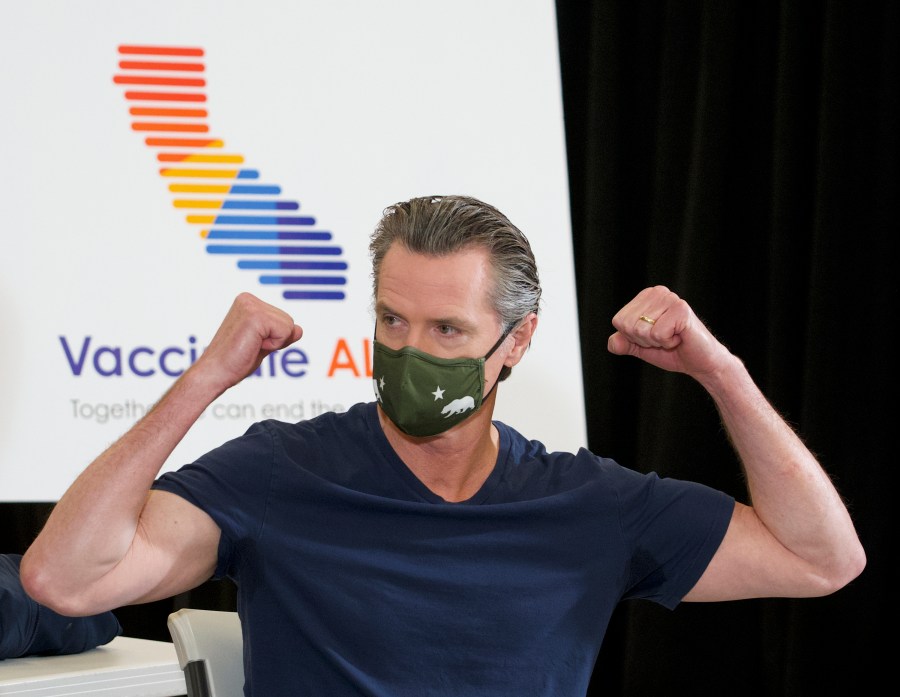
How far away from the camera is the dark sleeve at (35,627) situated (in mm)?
1839

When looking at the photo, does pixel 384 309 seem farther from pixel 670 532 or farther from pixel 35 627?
pixel 35 627

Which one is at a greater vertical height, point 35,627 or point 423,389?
point 423,389

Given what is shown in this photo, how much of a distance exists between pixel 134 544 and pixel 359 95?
4.38ft

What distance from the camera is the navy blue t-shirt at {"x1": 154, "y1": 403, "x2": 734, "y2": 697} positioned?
1.67 meters

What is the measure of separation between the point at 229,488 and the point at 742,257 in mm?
1928

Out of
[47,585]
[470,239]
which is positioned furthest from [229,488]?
[470,239]

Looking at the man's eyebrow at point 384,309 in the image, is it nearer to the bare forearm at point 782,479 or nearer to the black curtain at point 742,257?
the bare forearm at point 782,479

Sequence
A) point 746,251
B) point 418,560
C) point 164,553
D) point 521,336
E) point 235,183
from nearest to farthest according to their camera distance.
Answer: point 164,553, point 418,560, point 521,336, point 235,183, point 746,251

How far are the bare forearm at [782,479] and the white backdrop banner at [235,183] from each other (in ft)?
2.71

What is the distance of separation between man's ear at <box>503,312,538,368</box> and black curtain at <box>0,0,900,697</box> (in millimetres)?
1220

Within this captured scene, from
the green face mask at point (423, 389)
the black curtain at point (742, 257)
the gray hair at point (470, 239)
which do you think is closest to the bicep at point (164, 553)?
the green face mask at point (423, 389)

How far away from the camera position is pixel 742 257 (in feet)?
10.3

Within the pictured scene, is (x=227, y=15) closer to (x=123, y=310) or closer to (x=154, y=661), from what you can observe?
(x=123, y=310)

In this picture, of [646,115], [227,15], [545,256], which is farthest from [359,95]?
[646,115]
